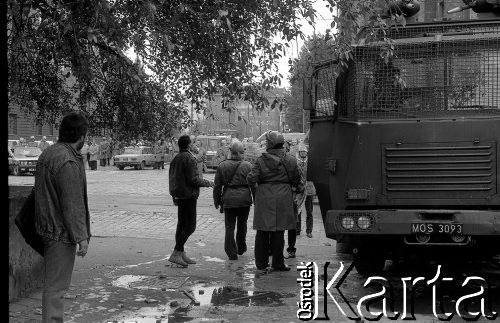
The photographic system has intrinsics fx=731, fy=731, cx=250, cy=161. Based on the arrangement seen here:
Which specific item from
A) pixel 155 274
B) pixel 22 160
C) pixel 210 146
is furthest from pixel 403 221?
pixel 210 146

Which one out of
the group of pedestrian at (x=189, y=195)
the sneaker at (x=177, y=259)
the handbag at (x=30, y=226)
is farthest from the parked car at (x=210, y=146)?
the handbag at (x=30, y=226)

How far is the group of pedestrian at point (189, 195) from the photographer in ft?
20.1

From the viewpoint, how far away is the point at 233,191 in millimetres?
11250

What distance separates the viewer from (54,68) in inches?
397

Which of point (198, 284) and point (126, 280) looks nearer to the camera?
point (198, 284)

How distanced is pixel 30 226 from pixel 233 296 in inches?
119

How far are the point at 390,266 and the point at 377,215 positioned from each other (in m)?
3.39

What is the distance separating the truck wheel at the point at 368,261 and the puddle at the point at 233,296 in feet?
4.11

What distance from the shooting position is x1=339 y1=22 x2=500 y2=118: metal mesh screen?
321 inches

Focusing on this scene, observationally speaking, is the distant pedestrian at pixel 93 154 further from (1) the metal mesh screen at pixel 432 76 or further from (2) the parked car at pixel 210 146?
(1) the metal mesh screen at pixel 432 76

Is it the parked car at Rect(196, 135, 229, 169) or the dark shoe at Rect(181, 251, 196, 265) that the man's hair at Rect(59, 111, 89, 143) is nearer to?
the dark shoe at Rect(181, 251, 196, 265)

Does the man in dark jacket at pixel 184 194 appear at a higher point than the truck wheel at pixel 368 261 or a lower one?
higher

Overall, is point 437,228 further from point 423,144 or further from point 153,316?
point 153,316

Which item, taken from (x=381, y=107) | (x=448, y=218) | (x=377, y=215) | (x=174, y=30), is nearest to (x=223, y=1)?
(x=174, y=30)
